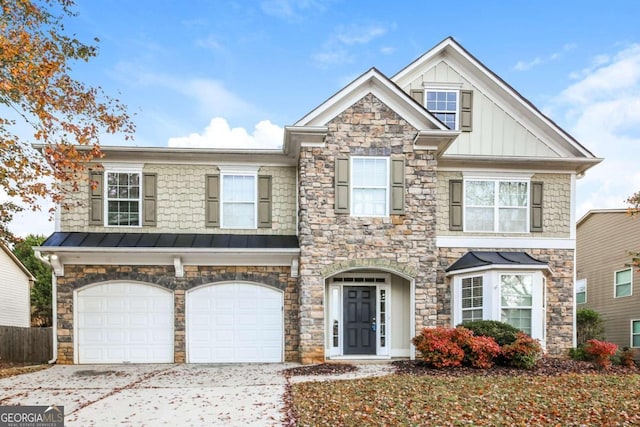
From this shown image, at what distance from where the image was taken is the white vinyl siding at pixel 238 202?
13539 mm

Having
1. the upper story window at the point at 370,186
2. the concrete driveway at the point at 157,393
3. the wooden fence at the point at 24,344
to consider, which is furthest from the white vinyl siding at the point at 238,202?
the wooden fence at the point at 24,344

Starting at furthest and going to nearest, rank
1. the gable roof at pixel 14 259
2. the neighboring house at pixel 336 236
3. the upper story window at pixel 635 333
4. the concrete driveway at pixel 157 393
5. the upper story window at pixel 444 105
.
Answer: the gable roof at pixel 14 259
the upper story window at pixel 635 333
the upper story window at pixel 444 105
the neighboring house at pixel 336 236
the concrete driveway at pixel 157 393

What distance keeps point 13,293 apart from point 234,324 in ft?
54.7

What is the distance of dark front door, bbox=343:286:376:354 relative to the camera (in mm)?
13188

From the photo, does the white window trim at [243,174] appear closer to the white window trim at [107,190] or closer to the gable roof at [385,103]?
the gable roof at [385,103]

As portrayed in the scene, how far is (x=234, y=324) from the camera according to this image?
13055 mm

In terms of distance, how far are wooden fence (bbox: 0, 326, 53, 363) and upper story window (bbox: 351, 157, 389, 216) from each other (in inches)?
480

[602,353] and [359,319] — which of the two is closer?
[602,353]

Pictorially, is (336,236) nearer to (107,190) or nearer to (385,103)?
(385,103)

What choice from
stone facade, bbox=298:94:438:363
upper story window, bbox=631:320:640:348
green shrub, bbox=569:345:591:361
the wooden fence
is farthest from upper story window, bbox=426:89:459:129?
the wooden fence

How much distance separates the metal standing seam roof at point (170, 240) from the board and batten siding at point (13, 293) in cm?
1224

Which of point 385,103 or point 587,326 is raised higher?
point 385,103

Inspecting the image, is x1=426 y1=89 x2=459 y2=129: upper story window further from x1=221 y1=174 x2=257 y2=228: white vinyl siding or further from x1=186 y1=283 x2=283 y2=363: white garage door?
x1=186 y1=283 x2=283 y2=363: white garage door

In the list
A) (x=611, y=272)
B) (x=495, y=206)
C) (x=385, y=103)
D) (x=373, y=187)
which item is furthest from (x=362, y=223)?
(x=611, y=272)
